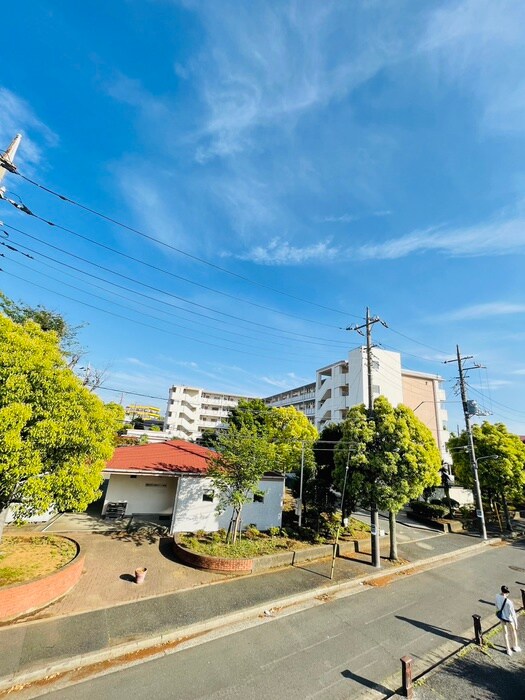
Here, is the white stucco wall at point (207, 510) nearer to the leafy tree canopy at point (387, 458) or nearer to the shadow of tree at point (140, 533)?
the shadow of tree at point (140, 533)

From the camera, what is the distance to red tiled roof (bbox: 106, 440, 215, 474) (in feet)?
54.5

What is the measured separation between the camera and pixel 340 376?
46.8 metres

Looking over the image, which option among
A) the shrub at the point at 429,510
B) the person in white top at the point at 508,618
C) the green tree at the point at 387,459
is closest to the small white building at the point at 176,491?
the green tree at the point at 387,459

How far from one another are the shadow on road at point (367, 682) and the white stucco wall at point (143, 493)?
45.9ft

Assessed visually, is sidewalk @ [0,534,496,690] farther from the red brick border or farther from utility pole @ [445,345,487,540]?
utility pole @ [445,345,487,540]

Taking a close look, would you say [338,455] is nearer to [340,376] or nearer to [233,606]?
[233,606]

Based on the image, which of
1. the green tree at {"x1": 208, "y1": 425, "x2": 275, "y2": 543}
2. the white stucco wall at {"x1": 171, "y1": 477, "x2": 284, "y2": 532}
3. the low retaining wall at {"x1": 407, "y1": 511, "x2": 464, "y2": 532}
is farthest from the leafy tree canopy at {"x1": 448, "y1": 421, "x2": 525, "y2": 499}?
the green tree at {"x1": 208, "y1": 425, "x2": 275, "y2": 543}

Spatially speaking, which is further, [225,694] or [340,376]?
[340,376]

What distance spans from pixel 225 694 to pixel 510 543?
2410 cm

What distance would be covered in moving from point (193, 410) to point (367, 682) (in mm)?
65877

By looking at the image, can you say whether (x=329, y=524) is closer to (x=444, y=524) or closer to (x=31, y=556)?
(x=444, y=524)

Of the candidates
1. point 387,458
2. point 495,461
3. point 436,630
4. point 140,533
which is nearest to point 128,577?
point 140,533

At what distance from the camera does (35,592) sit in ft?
29.4

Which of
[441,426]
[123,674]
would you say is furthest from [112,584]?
[441,426]
